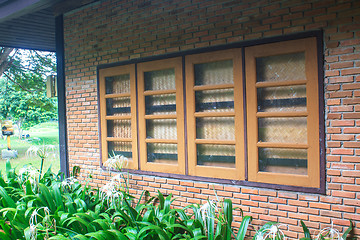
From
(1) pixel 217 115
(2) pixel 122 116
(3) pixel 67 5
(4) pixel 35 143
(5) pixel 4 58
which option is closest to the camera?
(1) pixel 217 115

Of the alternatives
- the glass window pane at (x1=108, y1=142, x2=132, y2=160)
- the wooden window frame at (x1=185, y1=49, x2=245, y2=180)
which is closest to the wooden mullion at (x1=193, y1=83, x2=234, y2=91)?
the wooden window frame at (x1=185, y1=49, x2=245, y2=180)

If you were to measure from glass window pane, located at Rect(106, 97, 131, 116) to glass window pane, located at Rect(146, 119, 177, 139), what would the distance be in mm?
454

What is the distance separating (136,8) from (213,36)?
1349mm

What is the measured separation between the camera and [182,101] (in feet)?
13.2

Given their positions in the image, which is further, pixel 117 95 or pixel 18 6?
pixel 117 95

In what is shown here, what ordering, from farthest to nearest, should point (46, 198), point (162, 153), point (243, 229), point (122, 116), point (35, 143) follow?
point (35, 143), point (122, 116), point (162, 153), point (46, 198), point (243, 229)

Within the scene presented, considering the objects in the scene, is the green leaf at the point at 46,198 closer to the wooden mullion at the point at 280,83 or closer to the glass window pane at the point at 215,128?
the glass window pane at the point at 215,128

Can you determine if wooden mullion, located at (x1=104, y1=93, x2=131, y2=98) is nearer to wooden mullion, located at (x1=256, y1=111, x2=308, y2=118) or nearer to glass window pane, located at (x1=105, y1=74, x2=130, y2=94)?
glass window pane, located at (x1=105, y1=74, x2=130, y2=94)

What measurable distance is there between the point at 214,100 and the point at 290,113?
93cm

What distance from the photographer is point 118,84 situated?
15.4 feet

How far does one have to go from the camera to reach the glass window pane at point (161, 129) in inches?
165

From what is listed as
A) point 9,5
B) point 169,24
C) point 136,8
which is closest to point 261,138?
point 169,24

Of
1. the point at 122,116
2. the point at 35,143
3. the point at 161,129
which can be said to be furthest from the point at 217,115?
the point at 35,143

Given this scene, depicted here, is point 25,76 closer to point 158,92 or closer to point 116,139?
point 116,139
